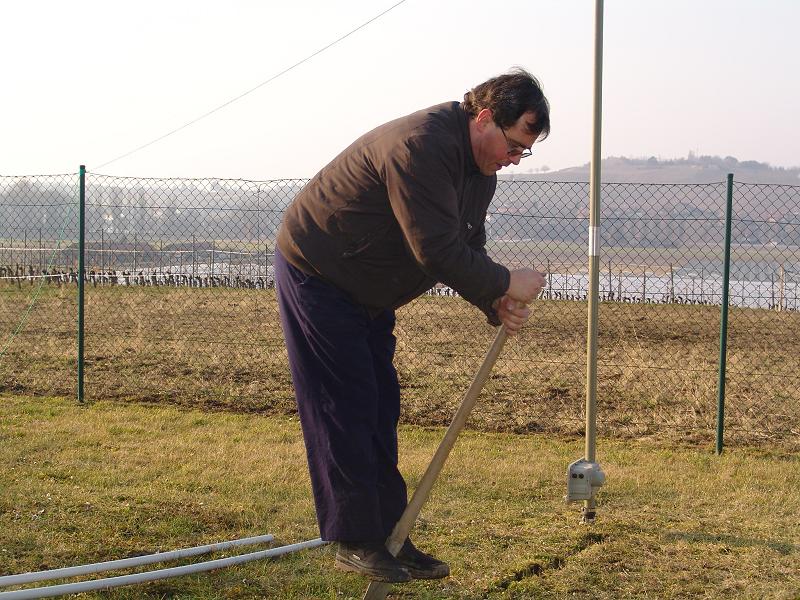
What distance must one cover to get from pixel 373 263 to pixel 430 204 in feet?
1.18

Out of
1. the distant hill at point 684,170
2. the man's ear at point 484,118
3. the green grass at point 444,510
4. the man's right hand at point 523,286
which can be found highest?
the distant hill at point 684,170

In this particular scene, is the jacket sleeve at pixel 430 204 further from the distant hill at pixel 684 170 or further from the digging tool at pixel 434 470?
the distant hill at pixel 684 170

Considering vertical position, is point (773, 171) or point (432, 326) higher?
point (773, 171)

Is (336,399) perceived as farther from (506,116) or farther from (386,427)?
(506,116)

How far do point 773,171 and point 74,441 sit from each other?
242 ft

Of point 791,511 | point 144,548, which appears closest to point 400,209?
point 144,548

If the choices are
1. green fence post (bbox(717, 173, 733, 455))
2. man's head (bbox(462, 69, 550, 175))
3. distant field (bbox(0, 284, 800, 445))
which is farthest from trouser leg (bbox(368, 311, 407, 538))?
distant field (bbox(0, 284, 800, 445))

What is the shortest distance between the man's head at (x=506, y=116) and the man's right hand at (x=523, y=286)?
0.40 meters

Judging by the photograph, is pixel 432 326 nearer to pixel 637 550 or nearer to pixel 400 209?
pixel 637 550

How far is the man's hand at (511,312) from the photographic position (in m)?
3.36

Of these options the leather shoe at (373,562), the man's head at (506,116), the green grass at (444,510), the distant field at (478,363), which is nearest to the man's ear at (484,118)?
the man's head at (506,116)

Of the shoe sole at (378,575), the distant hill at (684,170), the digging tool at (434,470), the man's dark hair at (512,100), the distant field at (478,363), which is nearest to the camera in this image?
the man's dark hair at (512,100)

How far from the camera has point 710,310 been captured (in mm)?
19391

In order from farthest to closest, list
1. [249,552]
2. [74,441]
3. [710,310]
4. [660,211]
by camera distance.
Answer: [710,310] < [660,211] < [74,441] < [249,552]
